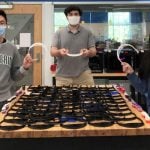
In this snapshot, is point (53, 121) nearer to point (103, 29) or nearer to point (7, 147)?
point (7, 147)

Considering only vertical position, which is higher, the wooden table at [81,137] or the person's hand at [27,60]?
the person's hand at [27,60]

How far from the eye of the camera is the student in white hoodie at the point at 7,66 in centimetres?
334

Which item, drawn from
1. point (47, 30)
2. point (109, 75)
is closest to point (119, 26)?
point (109, 75)

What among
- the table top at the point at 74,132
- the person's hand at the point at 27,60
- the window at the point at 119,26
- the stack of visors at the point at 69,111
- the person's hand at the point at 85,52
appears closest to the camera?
the table top at the point at 74,132

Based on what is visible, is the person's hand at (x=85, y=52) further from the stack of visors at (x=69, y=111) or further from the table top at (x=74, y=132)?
the table top at (x=74, y=132)

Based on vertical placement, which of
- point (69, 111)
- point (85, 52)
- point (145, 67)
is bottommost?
point (69, 111)

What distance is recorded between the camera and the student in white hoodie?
334cm

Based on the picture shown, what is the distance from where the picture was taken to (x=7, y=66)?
339 centimetres

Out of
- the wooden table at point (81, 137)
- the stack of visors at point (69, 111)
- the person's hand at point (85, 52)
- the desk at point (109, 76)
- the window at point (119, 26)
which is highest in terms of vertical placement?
the window at point (119, 26)

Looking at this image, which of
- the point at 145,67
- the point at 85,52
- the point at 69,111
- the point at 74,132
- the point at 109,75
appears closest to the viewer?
the point at 74,132

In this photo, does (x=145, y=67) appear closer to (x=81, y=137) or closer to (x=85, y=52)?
(x=85, y=52)

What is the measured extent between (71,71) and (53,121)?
2.07 meters

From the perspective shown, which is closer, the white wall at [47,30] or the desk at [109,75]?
the desk at [109,75]

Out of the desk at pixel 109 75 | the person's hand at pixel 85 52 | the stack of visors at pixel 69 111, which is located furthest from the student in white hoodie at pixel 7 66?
the desk at pixel 109 75
